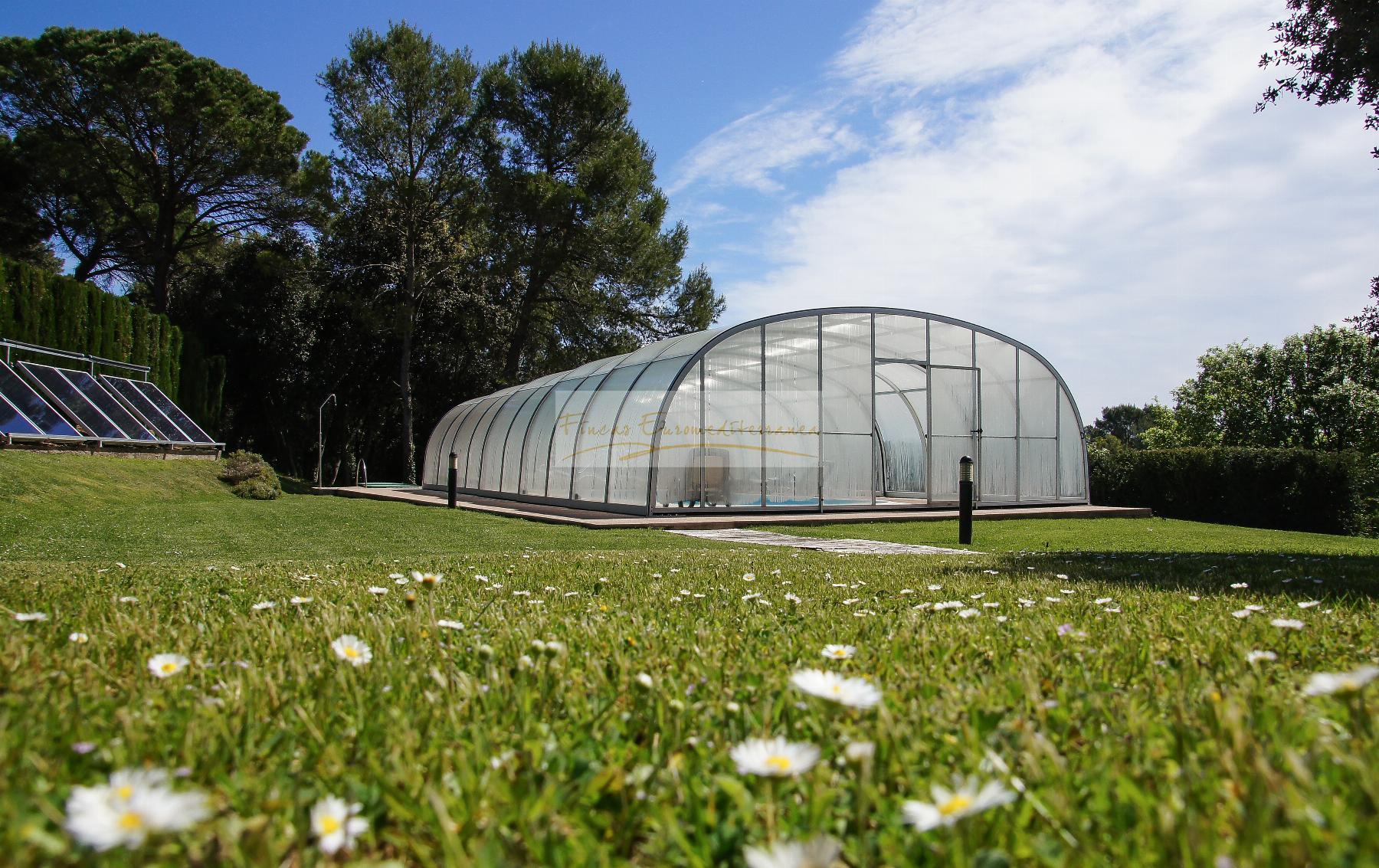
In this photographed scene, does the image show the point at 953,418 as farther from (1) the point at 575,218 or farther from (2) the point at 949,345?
(1) the point at 575,218

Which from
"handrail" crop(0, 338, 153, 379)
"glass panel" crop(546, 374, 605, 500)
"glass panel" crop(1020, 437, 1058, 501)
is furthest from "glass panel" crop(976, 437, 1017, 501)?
"handrail" crop(0, 338, 153, 379)

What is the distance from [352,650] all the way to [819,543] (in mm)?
8720

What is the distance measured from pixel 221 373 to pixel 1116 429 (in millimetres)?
87542

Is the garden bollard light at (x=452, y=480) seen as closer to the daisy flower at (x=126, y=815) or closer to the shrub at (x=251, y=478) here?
the shrub at (x=251, y=478)

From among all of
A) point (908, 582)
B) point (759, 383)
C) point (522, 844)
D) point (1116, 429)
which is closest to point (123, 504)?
point (759, 383)

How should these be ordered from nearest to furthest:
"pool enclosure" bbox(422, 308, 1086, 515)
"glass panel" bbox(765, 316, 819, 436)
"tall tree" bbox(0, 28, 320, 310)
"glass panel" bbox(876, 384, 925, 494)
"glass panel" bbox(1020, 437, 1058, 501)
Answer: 1. "pool enclosure" bbox(422, 308, 1086, 515)
2. "glass panel" bbox(765, 316, 819, 436)
3. "glass panel" bbox(1020, 437, 1058, 501)
4. "glass panel" bbox(876, 384, 925, 494)
5. "tall tree" bbox(0, 28, 320, 310)

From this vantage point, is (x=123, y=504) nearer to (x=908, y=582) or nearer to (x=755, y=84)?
(x=755, y=84)

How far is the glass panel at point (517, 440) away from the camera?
19719 millimetres

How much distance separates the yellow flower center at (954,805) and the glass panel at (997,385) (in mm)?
18380

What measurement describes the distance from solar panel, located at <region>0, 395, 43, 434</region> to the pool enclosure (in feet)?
29.9

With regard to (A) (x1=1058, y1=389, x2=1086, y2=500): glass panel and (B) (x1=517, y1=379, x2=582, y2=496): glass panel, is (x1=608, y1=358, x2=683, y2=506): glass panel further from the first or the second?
(A) (x1=1058, y1=389, x2=1086, y2=500): glass panel

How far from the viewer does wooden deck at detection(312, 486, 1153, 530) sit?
43.5 ft

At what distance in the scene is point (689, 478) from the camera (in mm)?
15203

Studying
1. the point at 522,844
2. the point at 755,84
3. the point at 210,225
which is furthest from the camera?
the point at 210,225
